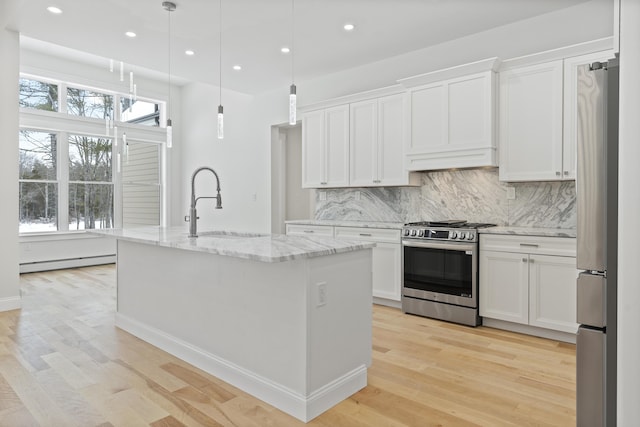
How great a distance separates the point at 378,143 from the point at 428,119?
2.36 feet

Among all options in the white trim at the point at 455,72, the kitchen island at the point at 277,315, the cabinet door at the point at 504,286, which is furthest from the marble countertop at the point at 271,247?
the white trim at the point at 455,72

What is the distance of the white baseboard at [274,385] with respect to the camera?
214cm

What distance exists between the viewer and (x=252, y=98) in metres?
6.61

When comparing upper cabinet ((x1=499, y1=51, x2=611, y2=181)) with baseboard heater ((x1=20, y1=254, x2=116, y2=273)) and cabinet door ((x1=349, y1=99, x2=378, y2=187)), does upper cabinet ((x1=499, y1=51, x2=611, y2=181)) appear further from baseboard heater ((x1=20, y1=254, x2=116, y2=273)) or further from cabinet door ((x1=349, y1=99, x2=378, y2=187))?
baseboard heater ((x1=20, y1=254, x2=116, y2=273))

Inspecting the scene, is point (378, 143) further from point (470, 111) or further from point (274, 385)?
point (274, 385)

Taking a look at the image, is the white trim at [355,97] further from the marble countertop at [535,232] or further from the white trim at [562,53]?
the marble countertop at [535,232]

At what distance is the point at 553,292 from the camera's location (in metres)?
3.27

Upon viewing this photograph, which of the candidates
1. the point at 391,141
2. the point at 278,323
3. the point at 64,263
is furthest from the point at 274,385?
the point at 64,263

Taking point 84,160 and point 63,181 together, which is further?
point 84,160

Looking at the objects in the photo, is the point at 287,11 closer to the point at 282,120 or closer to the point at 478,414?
the point at 282,120

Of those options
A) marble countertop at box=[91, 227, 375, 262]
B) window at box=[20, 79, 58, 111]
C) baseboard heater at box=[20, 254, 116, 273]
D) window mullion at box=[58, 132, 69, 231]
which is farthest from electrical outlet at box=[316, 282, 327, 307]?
window at box=[20, 79, 58, 111]

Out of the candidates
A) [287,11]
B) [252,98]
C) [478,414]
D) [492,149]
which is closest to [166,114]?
[252,98]

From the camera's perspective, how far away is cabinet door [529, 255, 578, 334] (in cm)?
318

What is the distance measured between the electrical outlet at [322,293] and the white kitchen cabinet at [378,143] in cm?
252
